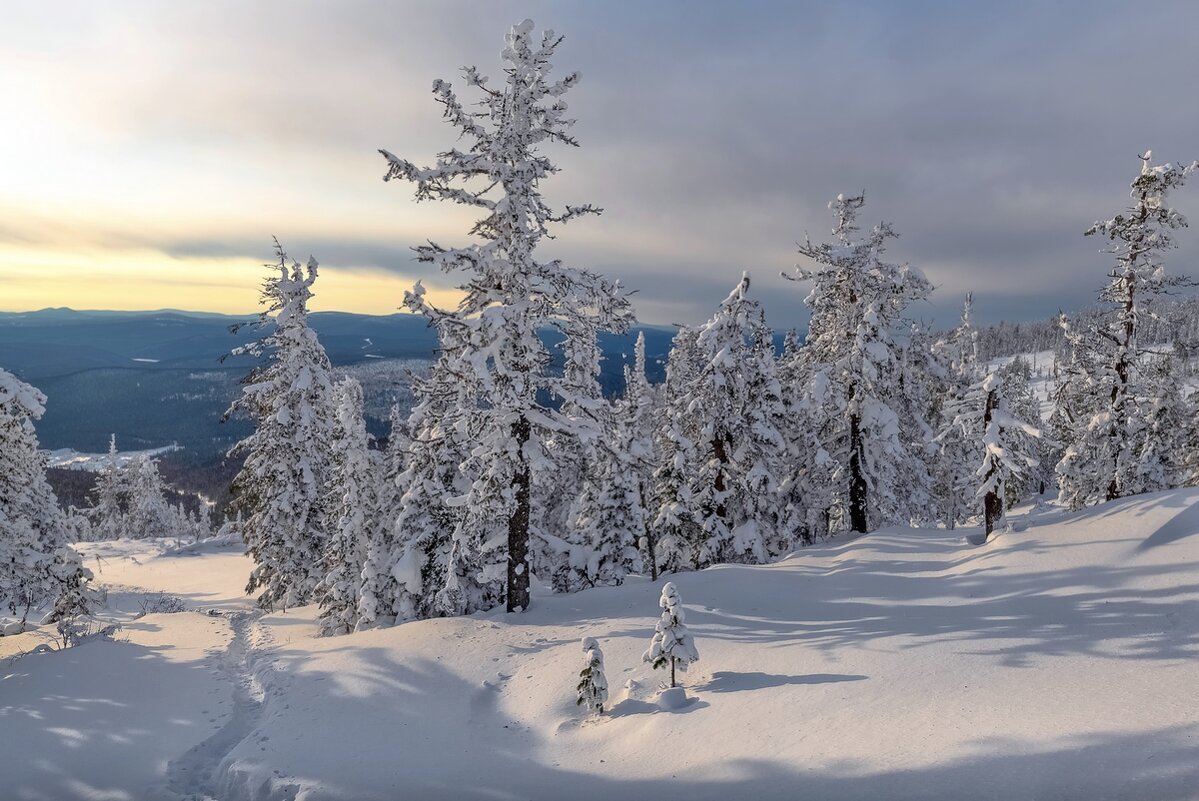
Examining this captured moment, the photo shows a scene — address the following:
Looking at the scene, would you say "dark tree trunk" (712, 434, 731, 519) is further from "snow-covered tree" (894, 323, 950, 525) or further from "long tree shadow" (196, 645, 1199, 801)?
"long tree shadow" (196, 645, 1199, 801)

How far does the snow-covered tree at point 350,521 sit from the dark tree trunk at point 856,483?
18.4m

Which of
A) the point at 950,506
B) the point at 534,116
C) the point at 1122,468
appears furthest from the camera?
the point at 950,506

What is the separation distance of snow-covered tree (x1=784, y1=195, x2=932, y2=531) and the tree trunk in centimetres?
1125

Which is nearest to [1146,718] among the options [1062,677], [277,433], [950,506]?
[1062,677]

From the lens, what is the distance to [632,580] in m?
26.5

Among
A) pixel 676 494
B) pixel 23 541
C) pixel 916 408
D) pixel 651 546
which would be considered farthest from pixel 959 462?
pixel 23 541

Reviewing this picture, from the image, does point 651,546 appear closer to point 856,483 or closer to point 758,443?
point 758,443

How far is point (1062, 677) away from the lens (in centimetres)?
864

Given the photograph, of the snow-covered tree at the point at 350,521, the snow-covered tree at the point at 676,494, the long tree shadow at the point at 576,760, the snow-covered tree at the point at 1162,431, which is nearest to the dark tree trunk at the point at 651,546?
the snow-covered tree at the point at 676,494

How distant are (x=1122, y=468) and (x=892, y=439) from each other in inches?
403

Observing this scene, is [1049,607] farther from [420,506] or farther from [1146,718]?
[420,506]

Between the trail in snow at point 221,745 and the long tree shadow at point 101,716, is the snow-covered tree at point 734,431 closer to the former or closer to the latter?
the trail in snow at point 221,745

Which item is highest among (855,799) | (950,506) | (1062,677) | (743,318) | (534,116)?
(534,116)

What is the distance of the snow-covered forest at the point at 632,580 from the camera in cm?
866
